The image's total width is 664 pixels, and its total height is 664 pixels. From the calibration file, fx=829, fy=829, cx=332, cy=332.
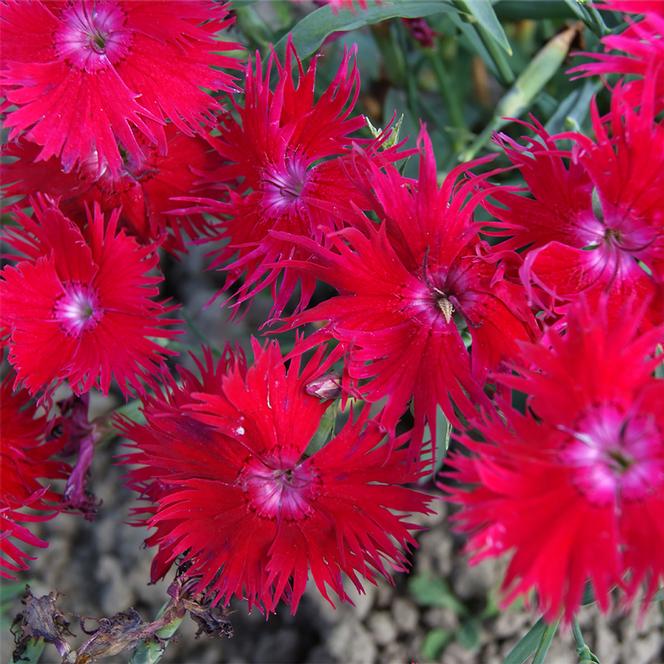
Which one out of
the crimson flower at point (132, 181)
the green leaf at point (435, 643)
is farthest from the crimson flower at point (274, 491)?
the green leaf at point (435, 643)

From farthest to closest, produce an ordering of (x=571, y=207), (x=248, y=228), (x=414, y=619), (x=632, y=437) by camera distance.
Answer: (x=414, y=619), (x=248, y=228), (x=571, y=207), (x=632, y=437)

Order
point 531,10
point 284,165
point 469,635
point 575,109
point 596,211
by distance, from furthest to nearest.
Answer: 1. point 469,635
2. point 531,10
3. point 575,109
4. point 284,165
5. point 596,211

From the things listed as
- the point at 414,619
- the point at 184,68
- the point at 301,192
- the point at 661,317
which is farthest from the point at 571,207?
the point at 414,619

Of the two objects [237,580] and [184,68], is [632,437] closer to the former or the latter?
[237,580]

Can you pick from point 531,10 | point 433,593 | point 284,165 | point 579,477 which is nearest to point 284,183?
point 284,165

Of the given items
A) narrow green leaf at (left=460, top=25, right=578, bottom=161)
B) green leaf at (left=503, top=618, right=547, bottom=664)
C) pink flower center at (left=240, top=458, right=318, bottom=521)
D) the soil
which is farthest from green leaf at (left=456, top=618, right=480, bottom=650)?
narrow green leaf at (left=460, top=25, right=578, bottom=161)

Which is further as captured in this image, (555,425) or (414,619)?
(414,619)

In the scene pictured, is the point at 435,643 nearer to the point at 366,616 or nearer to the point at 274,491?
the point at 366,616
